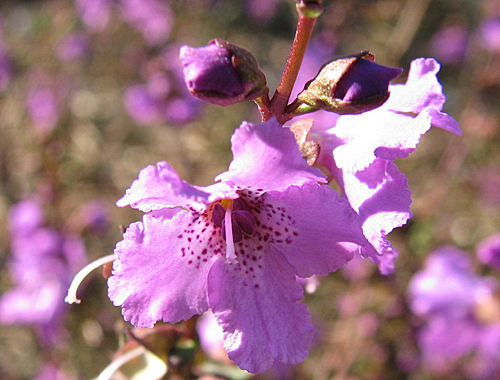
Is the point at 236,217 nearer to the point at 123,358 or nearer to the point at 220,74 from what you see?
the point at 220,74

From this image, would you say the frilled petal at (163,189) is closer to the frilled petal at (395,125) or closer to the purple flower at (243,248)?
the purple flower at (243,248)

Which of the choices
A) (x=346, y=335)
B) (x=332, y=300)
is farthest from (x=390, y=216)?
(x=332, y=300)

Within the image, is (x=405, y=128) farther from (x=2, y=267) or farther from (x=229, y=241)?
(x=2, y=267)

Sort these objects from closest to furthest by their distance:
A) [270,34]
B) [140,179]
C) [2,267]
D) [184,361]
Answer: [140,179] < [184,361] < [2,267] < [270,34]

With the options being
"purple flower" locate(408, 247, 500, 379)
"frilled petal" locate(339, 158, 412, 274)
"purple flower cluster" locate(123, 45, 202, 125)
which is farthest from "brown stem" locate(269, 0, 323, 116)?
"purple flower cluster" locate(123, 45, 202, 125)

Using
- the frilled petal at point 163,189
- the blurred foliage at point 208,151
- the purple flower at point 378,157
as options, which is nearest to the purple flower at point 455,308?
the blurred foliage at point 208,151
